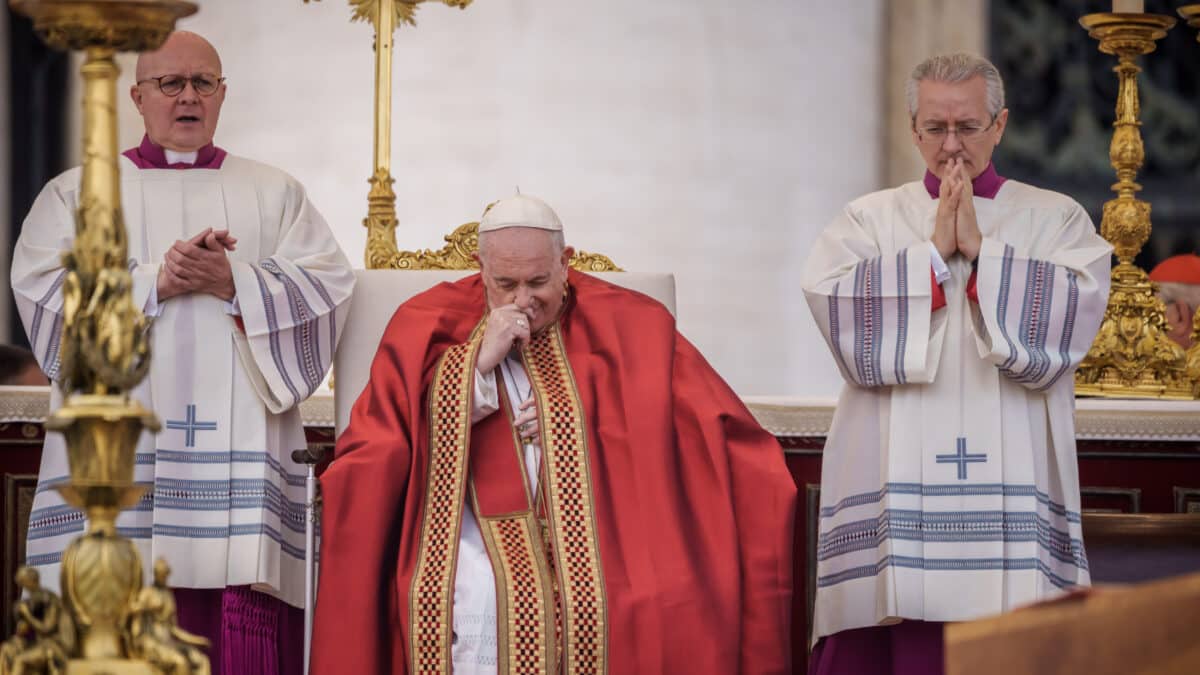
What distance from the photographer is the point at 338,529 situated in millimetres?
4297

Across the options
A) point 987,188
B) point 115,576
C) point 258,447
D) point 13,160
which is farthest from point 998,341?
point 13,160

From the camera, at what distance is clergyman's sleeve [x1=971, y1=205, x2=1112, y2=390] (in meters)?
4.44

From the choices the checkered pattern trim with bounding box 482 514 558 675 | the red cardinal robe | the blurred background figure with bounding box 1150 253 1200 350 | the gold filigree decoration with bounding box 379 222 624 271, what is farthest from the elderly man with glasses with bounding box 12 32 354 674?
the blurred background figure with bounding box 1150 253 1200 350

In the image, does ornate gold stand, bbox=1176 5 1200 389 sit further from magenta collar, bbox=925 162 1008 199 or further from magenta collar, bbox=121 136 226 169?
magenta collar, bbox=121 136 226 169

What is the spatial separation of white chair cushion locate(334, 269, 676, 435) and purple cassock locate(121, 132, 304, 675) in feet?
1.61

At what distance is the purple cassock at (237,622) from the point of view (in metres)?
4.71

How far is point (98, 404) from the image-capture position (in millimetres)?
1992

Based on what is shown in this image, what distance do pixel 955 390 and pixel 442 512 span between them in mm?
1268

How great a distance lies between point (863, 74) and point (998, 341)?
4593mm

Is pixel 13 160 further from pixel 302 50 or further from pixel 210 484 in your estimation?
pixel 210 484

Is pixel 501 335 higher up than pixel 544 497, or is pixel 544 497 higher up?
pixel 501 335

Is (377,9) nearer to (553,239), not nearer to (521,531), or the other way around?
(553,239)

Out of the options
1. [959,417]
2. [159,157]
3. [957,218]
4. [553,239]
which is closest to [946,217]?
[957,218]

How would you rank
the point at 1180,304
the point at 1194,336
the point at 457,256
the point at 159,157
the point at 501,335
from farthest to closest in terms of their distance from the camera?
the point at 1180,304
the point at 1194,336
the point at 457,256
the point at 159,157
the point at 501,335
